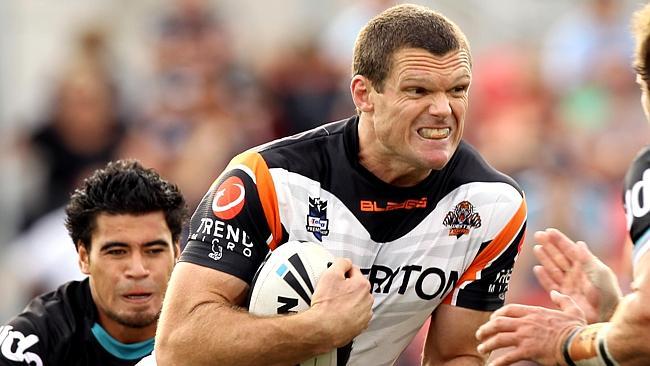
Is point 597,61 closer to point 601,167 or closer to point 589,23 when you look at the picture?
point 589,23

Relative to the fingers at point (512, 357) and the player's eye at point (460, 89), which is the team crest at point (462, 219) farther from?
the fingers at point (512, 357)

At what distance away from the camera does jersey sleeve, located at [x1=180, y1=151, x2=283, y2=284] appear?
710 cm

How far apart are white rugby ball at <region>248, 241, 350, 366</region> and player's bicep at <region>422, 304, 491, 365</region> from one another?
907 mm

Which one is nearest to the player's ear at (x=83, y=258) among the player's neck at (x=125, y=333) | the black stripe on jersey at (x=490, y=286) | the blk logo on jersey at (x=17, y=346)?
the player's neck at (x=125, y=333)

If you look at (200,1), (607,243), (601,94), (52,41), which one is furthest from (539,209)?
(52,41)

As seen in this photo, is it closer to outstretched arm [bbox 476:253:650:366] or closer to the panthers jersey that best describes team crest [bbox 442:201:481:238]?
the panthers jersey

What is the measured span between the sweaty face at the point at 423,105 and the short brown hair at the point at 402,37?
1.4 inches

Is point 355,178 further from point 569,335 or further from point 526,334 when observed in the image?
point 569,335

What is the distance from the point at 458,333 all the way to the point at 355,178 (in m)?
0.96

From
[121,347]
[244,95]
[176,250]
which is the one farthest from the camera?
[244,95]

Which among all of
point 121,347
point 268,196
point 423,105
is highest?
point 423,105

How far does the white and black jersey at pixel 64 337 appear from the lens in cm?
805

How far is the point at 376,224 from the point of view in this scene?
24.4 ft

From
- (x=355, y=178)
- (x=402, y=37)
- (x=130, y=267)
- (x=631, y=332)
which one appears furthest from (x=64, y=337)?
(x=631, y=332)
